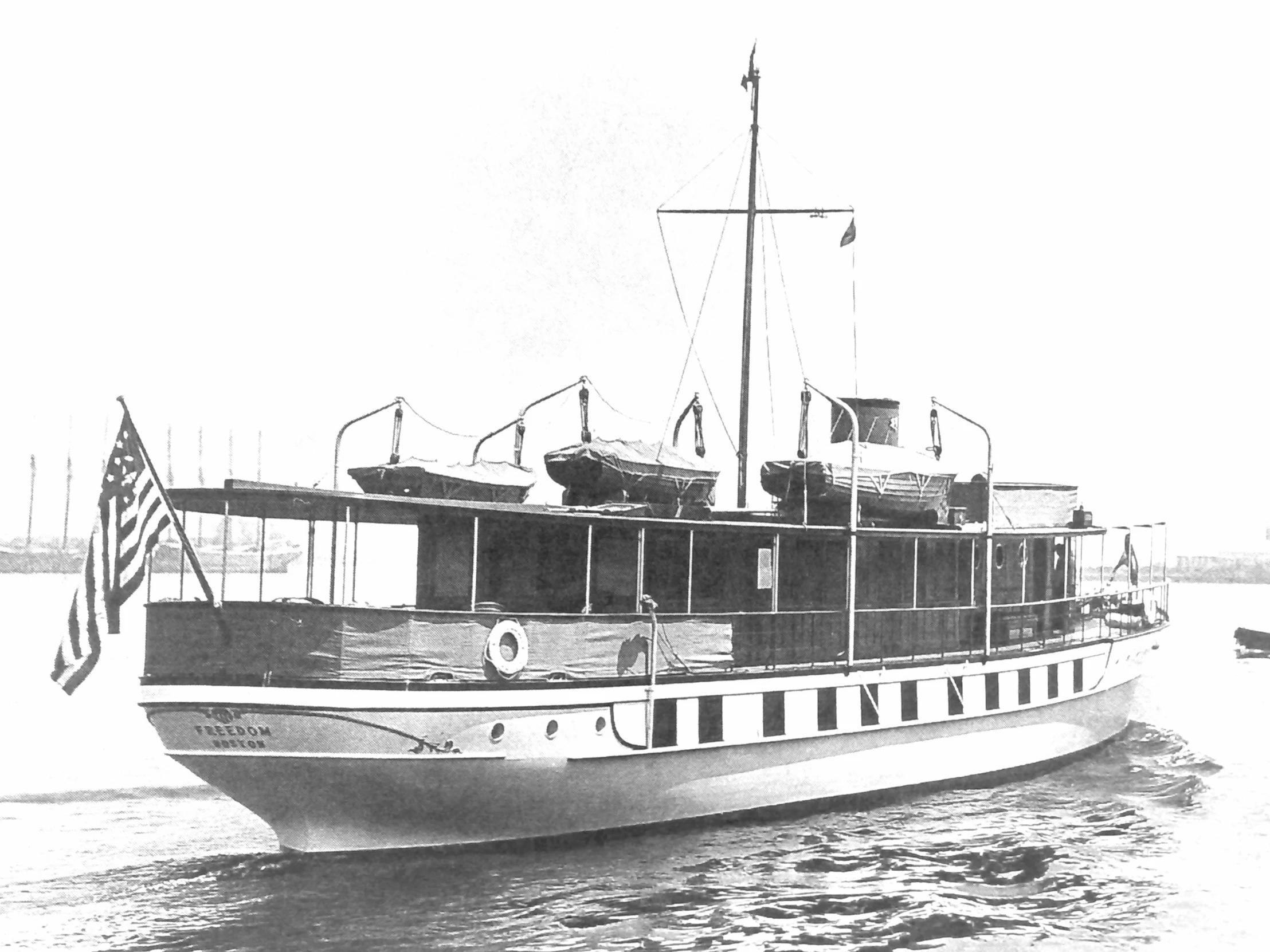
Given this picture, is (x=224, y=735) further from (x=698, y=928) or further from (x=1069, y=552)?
(x=1069, y=552)

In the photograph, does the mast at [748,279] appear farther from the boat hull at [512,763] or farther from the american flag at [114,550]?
the american flag at [114,550]

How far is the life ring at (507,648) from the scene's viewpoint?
→ 1512 cm

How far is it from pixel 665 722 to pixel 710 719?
0.74 meters

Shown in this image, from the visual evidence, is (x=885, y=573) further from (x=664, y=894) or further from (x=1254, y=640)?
(x=1254, y=640)

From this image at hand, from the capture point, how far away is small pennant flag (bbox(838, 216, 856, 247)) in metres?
24.1

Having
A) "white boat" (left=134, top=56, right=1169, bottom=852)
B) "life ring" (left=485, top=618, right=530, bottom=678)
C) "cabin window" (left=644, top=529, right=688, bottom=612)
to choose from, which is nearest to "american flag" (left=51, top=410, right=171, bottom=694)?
"white boat" (left=134, top=56, right=1169, bottom=852)

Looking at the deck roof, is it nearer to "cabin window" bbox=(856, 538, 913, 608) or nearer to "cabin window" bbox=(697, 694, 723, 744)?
"cabin window" bbox=(856, 538, 913, 608)

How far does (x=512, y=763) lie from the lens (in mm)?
15133

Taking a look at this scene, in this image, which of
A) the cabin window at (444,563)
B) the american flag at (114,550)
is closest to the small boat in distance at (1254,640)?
the cabin window at (444,563)

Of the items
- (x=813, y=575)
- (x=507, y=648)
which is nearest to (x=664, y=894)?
(x=507, y=648)

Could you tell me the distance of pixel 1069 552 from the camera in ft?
82.0

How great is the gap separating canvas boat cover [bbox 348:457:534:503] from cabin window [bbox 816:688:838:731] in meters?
5.17

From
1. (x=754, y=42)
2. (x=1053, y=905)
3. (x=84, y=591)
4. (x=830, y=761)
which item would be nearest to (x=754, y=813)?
(x=830, y=761)

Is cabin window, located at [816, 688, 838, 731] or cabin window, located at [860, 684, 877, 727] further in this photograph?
cabin window, located at [860, 684, 877, 727]
